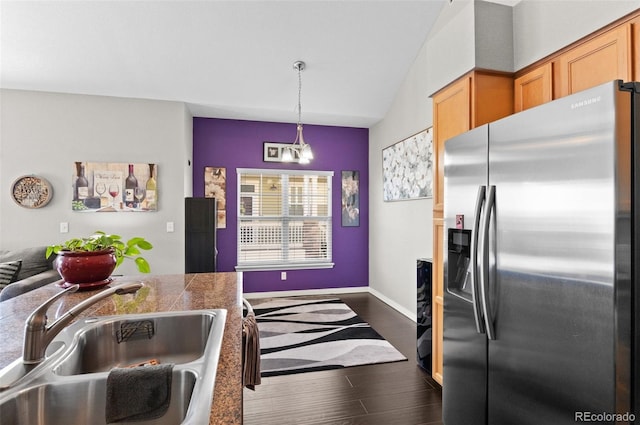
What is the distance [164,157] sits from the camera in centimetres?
399

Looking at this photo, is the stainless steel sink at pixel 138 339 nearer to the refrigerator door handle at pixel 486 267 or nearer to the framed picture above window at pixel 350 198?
the refrigerator door handle at pixel 486 267

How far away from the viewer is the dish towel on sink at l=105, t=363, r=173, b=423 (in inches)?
31.8

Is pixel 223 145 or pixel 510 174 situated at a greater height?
pixel 223 145

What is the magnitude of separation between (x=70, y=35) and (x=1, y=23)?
511mm

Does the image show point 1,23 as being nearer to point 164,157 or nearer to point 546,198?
point 164,157

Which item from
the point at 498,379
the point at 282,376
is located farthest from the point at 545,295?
the point at 282,376

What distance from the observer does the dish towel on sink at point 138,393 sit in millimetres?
808

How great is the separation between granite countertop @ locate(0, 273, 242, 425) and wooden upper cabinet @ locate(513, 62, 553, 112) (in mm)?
2065

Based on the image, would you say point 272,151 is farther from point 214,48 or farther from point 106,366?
point 106,366

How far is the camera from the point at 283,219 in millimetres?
5117

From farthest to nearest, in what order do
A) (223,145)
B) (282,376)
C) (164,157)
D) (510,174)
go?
(223,145), (164,157), (282,376), (510,174)

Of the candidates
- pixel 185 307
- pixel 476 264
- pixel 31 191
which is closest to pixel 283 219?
pixel 31 191

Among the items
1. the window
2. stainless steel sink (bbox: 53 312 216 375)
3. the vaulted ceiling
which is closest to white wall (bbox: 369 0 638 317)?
the vaulted ceiling

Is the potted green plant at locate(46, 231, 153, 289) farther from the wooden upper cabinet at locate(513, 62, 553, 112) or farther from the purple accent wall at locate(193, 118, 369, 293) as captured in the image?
the purple accent wall at locate(193, 118, 369, 293)
